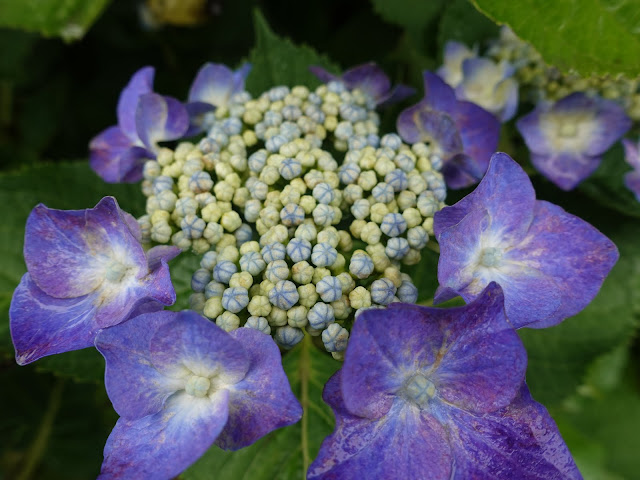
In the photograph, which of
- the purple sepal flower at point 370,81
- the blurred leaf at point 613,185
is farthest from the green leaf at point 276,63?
the blurred leaf at point 613,185

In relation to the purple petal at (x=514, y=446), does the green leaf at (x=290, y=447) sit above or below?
below

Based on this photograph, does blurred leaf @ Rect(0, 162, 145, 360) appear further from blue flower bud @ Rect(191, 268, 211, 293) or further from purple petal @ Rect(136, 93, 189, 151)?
blue flower bud @ Rect(191, 268, 211, 293)

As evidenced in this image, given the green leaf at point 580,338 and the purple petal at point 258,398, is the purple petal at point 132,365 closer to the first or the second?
the purple petal at point 258,398

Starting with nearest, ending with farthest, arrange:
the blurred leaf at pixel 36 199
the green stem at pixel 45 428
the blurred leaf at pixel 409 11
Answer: the blurred leaf at pixel 36 199 < the blurred leaf at pixel 409 11 < the green stem at pixel 45 428

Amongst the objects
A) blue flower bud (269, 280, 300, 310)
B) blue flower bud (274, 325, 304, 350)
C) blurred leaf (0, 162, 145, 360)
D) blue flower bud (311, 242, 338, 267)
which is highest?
blue flower bud (311, 242, 338, 267)

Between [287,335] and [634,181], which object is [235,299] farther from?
[634,181]

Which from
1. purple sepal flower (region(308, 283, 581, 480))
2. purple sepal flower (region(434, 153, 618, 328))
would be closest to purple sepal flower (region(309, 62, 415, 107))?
purple sepal flower (region(434, 153, 618, 328))

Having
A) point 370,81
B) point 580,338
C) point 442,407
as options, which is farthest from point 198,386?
point 580,338
